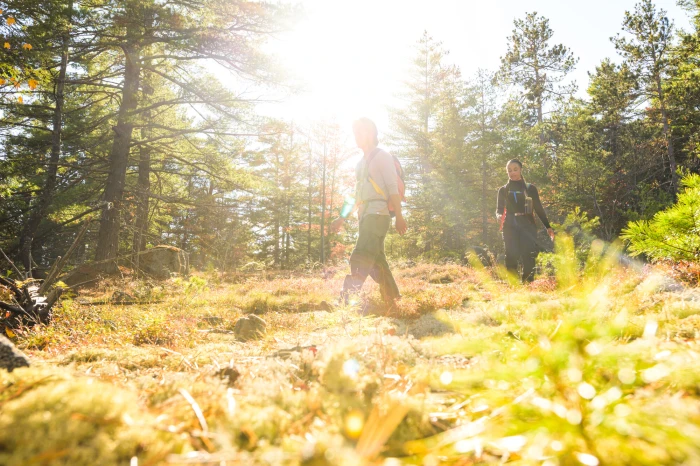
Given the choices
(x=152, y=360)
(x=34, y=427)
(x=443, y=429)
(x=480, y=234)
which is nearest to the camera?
(x=34, y=427)

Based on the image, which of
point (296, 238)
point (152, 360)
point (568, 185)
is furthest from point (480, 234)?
point (152, 360)

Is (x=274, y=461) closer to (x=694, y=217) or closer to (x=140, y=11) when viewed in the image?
(x=694, y=217)

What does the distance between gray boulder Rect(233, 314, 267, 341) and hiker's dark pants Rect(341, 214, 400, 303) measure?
1306 millimetres

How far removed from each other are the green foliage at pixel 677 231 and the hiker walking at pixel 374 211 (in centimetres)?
246

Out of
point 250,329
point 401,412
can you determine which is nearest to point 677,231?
point 401,412

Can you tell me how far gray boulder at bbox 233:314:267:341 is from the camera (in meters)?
3.28

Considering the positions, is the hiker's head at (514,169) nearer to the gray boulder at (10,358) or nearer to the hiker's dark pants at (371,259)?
the hiker's dark pants at (371,259)

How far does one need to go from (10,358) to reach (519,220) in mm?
6774

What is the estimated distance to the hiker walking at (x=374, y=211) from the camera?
4578 mm

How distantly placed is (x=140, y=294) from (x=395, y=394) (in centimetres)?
831

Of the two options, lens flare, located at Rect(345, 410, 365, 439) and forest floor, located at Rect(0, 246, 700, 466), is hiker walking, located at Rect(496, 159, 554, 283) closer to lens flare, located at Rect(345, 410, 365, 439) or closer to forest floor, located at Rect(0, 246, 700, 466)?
forest floor, located at Rect(0, 246, 700, 466)

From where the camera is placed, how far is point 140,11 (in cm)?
906

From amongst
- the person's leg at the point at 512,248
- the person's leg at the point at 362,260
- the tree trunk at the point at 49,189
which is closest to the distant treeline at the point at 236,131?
the tree trunk at the point at 49,189

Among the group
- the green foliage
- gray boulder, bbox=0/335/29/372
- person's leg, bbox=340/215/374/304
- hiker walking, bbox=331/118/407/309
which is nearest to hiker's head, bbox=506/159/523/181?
hiker walking, bbox=331/118/407/309
